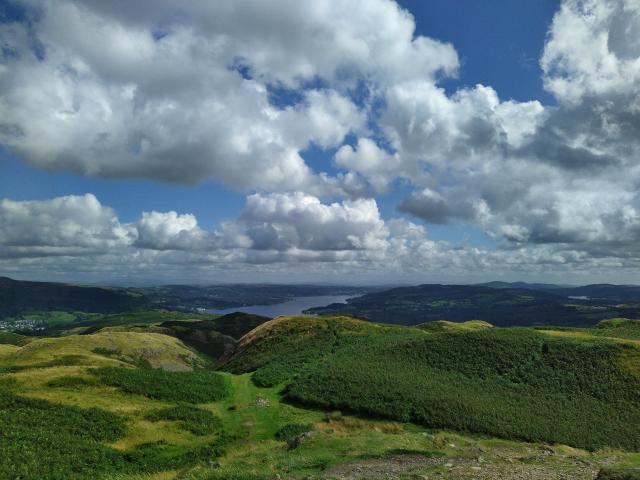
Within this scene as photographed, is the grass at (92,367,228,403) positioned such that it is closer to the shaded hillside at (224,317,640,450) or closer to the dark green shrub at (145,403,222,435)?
the dark green shrub at (145,403,222,435)

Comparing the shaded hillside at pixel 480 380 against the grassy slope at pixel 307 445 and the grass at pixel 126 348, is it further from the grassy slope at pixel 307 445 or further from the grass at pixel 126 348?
the grass at pixel 126 348

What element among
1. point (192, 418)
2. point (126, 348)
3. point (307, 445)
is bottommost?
point (126, 348)

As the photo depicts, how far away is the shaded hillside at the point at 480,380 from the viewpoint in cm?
3859

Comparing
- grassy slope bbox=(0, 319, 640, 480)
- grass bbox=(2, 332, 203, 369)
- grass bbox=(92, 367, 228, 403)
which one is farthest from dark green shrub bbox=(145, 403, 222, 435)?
grass bbox=(2, 332, 203, 369)

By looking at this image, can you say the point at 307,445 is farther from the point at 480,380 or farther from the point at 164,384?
the point at 480,380

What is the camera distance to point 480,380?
48.6 metres

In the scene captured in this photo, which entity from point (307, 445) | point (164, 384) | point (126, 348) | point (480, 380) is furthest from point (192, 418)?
point (126, 348)

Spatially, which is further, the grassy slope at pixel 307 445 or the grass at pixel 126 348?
the grass at pixel 126 348

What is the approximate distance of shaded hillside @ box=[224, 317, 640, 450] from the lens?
3859cm

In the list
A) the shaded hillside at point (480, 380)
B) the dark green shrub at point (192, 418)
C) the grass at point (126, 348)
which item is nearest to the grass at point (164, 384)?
the dark green shrub at point (192, 418)

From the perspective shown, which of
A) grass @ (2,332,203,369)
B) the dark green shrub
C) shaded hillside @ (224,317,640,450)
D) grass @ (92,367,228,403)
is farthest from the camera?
grass @ (2,332,203,369)

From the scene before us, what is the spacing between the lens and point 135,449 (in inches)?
1192

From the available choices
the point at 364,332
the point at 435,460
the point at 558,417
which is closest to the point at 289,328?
the point at 364,332

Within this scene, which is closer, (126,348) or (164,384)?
(164,384)
